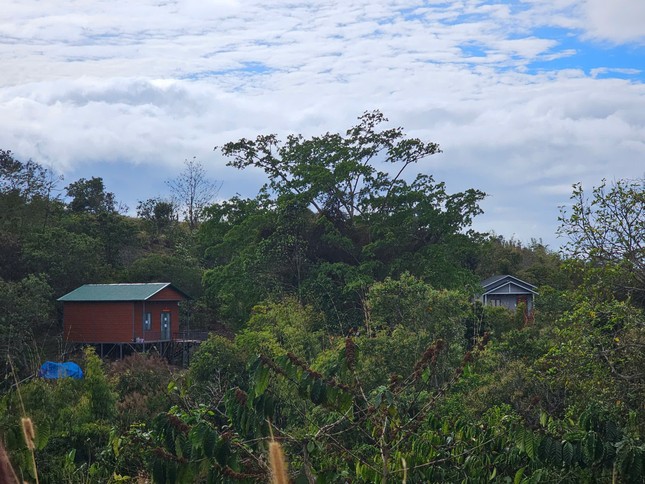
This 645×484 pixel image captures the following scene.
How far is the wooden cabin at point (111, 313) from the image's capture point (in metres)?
32.9

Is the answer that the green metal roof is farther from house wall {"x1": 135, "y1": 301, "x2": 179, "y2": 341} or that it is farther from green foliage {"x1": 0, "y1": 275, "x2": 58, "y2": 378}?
green foliage {"x1": 0, "y1": 275, "x2": 58, "y2": 378}

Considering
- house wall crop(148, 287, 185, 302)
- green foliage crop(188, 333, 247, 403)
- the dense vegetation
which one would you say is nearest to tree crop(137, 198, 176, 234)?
the dense vegetation

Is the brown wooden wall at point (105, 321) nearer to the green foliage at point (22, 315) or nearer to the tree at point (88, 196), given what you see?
the green foliage at point (22, 315)

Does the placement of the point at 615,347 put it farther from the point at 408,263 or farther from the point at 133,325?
the point at 133,325

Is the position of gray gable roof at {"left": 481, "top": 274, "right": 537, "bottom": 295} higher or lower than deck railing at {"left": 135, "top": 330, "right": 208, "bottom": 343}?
higher

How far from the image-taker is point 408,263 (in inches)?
1231

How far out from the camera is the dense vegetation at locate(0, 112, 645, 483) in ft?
17.2

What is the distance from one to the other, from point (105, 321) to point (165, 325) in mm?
2811

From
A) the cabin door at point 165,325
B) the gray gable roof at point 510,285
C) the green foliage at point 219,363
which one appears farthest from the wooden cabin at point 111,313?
the gray gable roof at point 510,285

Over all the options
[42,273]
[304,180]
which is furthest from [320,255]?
[42,273]

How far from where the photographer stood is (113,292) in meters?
33.3

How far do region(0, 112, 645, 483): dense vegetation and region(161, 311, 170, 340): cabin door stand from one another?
8.45 ft

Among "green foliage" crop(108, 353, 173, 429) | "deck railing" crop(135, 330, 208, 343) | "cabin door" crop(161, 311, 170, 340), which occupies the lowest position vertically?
"green foliage" crop(108, 353, 173, 429)

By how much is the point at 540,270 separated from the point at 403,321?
2397cm
